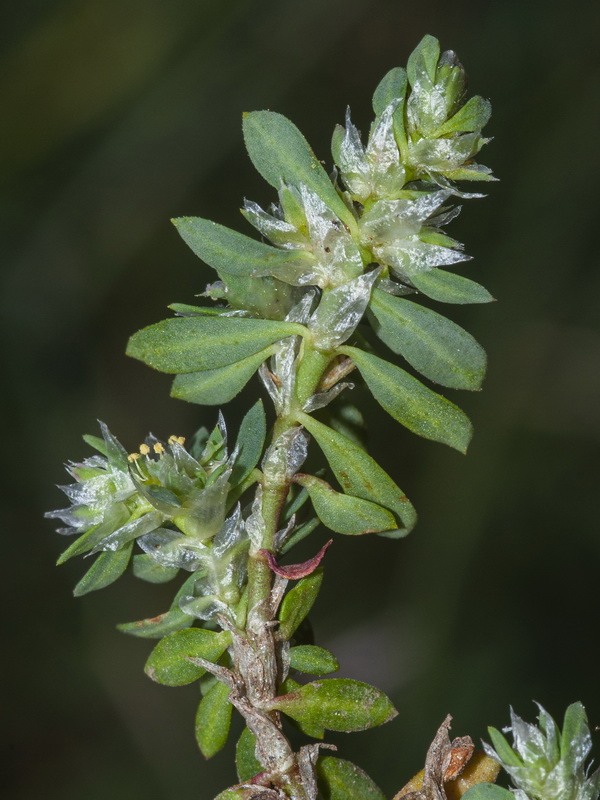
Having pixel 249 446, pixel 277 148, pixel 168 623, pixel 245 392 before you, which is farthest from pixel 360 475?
pixel 245 392

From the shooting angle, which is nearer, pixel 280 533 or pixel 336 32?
pixel 280 533

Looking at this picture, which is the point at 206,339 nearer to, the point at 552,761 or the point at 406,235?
the point at 406,235

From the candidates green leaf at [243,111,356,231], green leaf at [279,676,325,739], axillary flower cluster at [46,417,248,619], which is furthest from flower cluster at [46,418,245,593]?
green leaf at [243,111,356,231]

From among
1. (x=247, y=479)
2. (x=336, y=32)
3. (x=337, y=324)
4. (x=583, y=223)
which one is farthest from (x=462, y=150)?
(x=336, y=32)

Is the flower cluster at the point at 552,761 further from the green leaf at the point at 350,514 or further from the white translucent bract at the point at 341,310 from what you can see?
the white translucent bract at the point at 341,310

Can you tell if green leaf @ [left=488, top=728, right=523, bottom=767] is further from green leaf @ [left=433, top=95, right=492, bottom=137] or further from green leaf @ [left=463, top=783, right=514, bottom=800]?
green leaf @ [left=433, top=95, right=492, bottom=137]

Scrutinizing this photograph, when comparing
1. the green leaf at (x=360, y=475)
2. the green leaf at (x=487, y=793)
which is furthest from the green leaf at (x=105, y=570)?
the green leaf at (x=487, y=793)

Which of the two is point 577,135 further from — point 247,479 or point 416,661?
point 247,479
